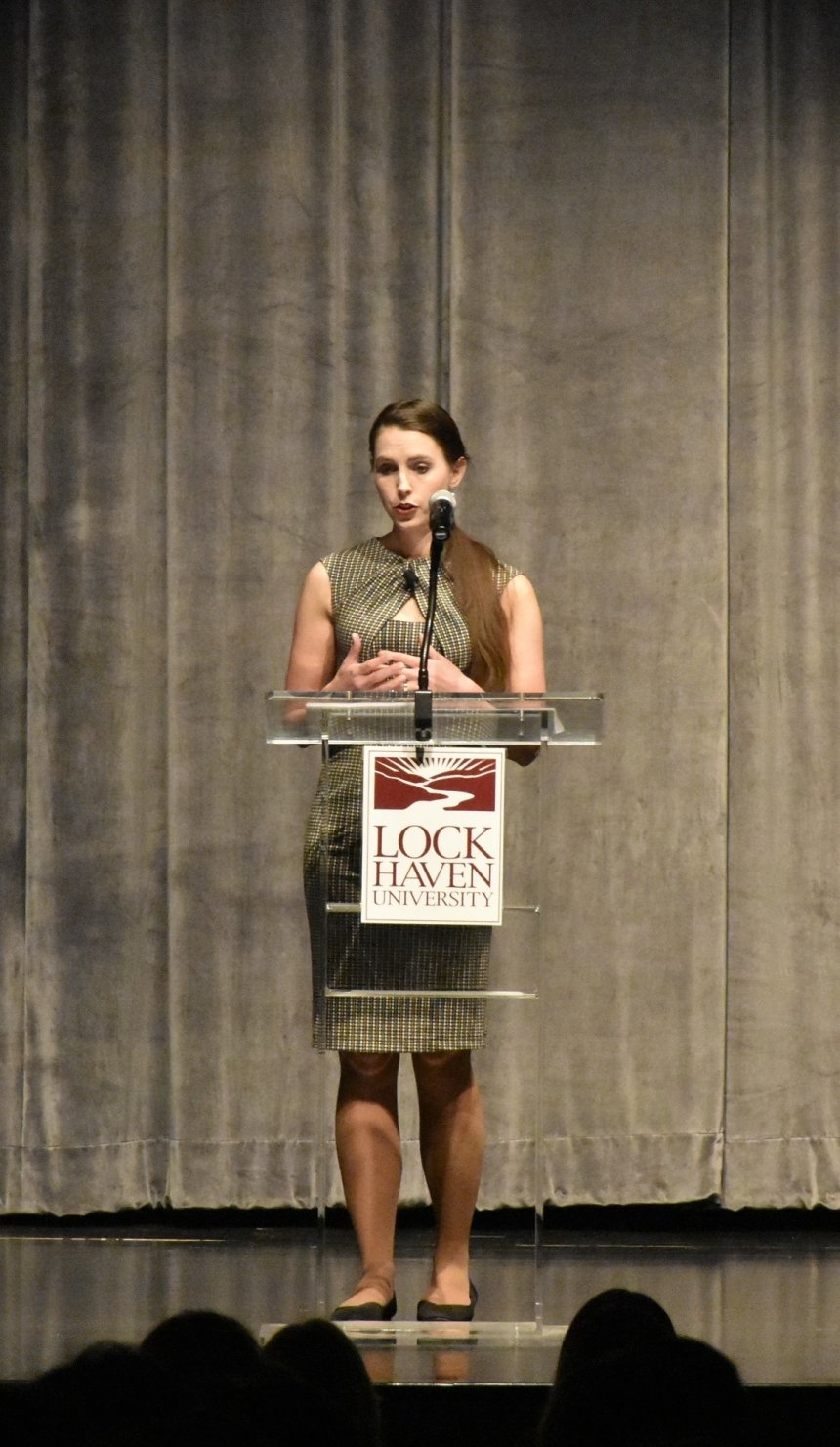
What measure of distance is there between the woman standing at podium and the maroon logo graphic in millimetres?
125

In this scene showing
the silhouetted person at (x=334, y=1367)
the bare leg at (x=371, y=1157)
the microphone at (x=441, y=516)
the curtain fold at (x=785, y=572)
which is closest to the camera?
the silhouetted person at (x=334, y=1367)

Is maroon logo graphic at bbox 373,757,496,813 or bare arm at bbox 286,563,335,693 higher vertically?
bare arm at bbox 286,563,335,693

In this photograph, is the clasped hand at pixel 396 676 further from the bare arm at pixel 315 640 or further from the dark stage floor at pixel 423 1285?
the dark stage floor at pixel 423 1285

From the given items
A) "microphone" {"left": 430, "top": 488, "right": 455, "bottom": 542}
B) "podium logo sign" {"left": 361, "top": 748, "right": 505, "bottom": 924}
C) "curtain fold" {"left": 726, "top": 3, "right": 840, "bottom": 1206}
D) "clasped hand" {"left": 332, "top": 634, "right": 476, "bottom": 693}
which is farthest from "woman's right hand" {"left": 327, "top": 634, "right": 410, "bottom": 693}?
"curtain fold" {"left": 726, "top": 3, "right": 840, "bottom": 1206}

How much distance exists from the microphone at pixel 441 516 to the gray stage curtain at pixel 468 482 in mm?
1796

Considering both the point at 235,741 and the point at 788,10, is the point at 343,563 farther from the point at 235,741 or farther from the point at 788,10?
the point at 788,10

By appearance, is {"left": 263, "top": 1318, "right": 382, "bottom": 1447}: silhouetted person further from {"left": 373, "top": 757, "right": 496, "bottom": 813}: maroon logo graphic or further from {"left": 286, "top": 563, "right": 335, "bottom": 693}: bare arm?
{"left": 286, "top": 563, "right": 335, "bottom": 693}: bare arm

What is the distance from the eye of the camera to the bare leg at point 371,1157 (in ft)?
9.97

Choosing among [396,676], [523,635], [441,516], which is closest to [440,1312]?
[396,676]

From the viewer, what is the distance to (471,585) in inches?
127

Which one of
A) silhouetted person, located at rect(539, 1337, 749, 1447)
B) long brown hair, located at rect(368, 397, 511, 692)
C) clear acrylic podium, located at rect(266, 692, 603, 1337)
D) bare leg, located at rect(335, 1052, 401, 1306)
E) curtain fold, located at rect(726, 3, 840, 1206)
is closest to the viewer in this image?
silhouetted person, located at rect(539, 1337, 749, 1447)

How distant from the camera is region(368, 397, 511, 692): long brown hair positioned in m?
3.20

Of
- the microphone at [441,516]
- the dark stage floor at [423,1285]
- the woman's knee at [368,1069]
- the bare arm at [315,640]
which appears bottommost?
the dark stage floor at [423,1285]

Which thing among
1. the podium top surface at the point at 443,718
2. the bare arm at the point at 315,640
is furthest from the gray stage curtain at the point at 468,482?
the podium top surface at the point at 443,718
